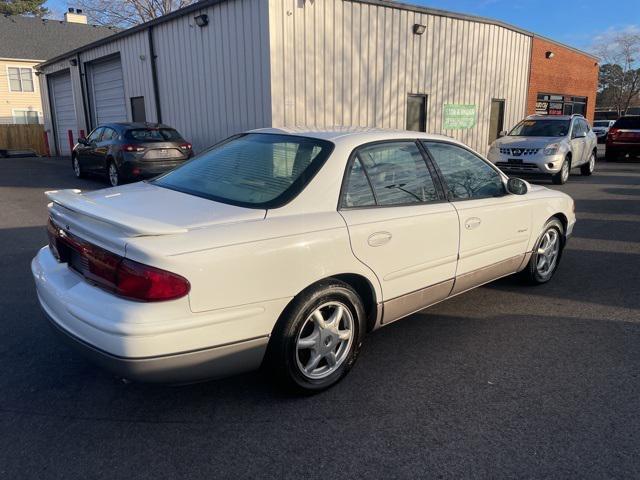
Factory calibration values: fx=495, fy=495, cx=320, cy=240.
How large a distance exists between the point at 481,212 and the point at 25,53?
128ft

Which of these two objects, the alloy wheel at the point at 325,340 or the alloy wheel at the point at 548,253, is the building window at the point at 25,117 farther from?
the alloy wheel at the point at 325,340

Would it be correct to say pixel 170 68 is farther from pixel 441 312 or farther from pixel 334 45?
pixel 441 312

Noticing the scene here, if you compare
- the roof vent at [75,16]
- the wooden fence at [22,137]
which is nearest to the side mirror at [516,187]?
the wooden fence at [22,137]

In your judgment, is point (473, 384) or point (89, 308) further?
point (473, 384)

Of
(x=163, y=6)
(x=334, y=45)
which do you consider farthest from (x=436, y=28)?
(x=163, y=6)

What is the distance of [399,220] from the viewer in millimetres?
3223

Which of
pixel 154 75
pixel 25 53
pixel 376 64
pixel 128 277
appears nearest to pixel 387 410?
pixel 128 277

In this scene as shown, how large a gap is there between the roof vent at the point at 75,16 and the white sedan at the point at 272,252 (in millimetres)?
42831

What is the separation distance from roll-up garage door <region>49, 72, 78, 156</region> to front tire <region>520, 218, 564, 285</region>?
21.5 m

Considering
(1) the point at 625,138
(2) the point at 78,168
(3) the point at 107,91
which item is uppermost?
(3) the point at 107,91

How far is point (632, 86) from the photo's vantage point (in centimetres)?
6012

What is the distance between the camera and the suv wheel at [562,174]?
12.2 metres

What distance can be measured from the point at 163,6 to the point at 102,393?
36667 mm

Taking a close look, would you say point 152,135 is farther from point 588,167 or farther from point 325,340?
point 588,167
